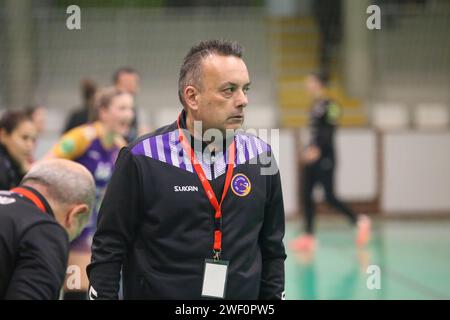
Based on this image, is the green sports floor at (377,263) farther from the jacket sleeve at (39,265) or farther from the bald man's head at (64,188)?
the jacket sleeve at (39,265)

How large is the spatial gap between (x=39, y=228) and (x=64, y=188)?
0.37 metres

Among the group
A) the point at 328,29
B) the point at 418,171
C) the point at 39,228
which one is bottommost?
the point at 418,171

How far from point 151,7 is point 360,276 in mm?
6657

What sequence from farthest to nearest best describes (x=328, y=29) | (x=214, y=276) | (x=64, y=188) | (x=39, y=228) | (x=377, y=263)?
(x=328, y=29) → (x=377, y=263) → (x=64, y=188) → (x=214, y=276) → (x=39, y=228)

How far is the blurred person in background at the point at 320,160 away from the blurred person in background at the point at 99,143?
4065 mm

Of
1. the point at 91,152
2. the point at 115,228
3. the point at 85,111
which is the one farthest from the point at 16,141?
the point at 85,111

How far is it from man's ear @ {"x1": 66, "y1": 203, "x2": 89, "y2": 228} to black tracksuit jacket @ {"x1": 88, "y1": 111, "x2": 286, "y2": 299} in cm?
20

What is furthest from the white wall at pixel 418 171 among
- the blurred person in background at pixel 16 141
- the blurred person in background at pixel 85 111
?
the blurred person in background at pixel 16 141

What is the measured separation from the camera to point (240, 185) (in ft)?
9.10

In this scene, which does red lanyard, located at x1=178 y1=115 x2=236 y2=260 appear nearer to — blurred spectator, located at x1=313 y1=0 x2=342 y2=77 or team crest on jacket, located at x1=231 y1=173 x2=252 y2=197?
team crest on jacket, located at x1=231 y1=173 x2=252 y2=197

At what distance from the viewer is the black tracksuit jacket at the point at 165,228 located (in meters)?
2.68

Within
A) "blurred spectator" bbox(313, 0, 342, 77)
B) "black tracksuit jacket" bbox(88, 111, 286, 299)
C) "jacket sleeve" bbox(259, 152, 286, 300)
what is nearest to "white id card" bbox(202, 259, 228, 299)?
"black tracksuit jacket" bbox(88, 111, 286, 299)

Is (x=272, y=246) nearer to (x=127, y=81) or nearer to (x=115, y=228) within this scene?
(x=115, y=228)
